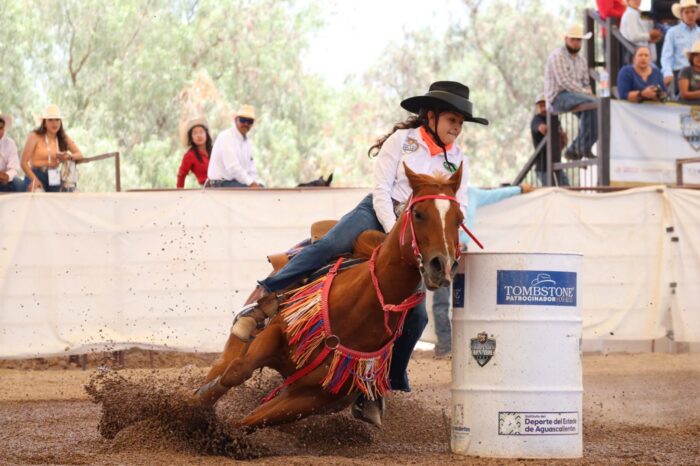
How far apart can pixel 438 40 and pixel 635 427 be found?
115 ft

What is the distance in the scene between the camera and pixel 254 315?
21.7ft

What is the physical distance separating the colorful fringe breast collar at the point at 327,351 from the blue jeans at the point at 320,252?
198 millimetres

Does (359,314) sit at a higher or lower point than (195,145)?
lower

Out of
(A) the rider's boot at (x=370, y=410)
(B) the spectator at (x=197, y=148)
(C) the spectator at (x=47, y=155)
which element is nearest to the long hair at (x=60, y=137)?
(C) the spectator at (x=47, y=155)

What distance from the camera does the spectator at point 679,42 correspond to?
14.9 meters

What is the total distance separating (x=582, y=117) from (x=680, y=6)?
8.23 ft

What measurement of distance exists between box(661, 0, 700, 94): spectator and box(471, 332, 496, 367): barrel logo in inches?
383

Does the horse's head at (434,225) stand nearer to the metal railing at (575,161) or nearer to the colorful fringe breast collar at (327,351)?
the colorful fringe breast collar at (327,351)

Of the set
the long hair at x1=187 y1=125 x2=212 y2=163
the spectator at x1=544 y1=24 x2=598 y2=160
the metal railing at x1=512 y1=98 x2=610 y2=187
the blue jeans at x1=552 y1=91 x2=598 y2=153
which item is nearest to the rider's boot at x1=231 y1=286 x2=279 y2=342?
the long hair at x1=187 y1=125 x2=212 y2=163

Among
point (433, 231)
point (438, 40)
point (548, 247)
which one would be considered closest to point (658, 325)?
point (548, 247)

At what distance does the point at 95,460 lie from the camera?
5812 mm

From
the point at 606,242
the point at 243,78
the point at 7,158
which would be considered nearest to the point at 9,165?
the point at 7,158

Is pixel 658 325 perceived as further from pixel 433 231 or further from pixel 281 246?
pixel 433 231

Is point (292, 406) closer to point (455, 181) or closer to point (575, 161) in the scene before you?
point (455, 181)
